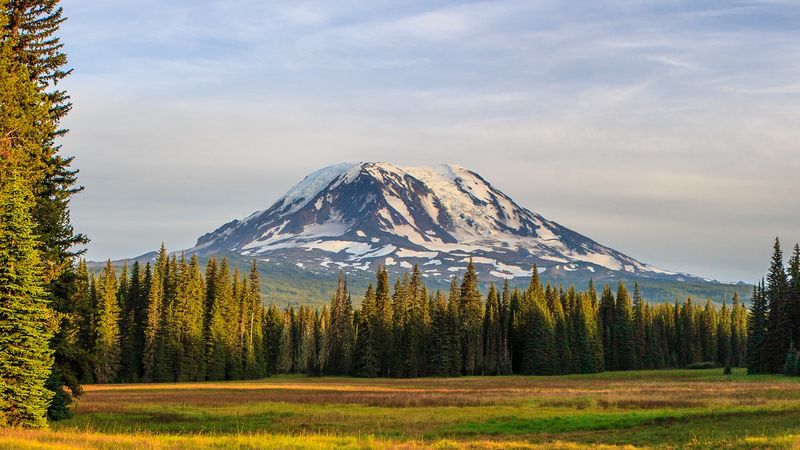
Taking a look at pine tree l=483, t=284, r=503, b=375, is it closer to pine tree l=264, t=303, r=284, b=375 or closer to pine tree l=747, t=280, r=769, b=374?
pine tree l=264, t=303, r=284, b=375

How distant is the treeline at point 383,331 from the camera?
104125mm

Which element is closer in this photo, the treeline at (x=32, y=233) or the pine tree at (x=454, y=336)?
the treeline at (x=32, y=233)

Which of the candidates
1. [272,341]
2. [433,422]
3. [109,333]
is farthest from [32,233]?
[272,341]

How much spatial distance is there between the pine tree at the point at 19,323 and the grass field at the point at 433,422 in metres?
1.56

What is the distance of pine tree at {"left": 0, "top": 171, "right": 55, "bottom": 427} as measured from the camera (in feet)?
92.4

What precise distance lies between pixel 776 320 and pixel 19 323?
305 feet

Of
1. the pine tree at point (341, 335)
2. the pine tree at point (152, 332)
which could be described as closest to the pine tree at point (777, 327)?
the pine tree at point (341, 335)

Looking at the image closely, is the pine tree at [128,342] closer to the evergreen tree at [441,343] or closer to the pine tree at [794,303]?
the evergreen tree at [441,343]

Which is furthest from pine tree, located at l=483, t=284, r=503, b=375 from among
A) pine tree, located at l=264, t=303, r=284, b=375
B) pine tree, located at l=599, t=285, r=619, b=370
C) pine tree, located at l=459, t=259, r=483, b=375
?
pine tree, located at l=264, t=303, r=284, b=375

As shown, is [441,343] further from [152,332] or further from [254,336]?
[152,332]

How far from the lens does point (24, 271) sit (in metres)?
28.7

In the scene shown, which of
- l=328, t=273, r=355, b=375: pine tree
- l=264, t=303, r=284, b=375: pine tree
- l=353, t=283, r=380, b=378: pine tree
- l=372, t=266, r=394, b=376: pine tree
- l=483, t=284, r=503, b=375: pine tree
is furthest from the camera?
l=264, t=303, r=284, b=375: pine tree

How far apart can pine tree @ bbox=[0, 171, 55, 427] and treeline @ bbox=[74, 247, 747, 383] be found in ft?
204

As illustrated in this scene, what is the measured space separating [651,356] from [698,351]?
56.3 ft
